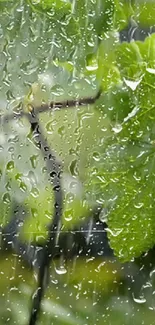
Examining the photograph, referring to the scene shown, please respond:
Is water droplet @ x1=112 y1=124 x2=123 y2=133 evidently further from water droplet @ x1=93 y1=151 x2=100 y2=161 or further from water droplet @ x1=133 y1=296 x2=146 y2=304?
water droplet @ x1=133 y1=296 x2=146 y2=304

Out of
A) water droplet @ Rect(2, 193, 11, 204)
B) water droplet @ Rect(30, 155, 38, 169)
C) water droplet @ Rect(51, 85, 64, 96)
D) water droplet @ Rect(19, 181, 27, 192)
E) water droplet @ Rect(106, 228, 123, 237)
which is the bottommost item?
water droplet @ Rect(106, 228, 123, 237)

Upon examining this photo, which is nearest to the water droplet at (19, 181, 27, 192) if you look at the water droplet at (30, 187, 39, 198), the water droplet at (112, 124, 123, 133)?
the water droplet at (30, 187, 39, 198)

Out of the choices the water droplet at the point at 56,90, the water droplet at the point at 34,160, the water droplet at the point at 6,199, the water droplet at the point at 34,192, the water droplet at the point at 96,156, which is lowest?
the water droplet at the point at 6,199

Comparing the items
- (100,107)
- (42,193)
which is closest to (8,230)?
(42,193)

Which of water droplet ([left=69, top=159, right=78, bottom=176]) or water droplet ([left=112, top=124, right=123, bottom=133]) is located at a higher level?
water droplet ([left=112, top=124, right=123, bottom=133])

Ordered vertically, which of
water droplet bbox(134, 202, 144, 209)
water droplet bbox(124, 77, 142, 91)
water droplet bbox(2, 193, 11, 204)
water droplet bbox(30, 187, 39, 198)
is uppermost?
water droplet bbox(124, 77, 142, 91)

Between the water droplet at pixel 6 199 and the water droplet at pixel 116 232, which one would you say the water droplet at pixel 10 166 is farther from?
the water droplet at pixel 116 232

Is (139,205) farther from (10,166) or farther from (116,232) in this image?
(10,166)

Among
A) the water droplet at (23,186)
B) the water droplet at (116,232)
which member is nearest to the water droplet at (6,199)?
the water droplet at (23,186)

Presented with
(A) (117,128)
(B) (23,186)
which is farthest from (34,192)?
(A) (117,128)

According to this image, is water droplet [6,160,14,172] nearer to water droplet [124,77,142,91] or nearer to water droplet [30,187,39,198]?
water droplet [30,187,39,198]

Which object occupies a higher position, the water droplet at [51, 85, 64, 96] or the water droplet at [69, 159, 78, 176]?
the water droplet at [51, 85, 64, 96]

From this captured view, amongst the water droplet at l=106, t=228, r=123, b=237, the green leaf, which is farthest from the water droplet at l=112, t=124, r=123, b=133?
the water droplet at l=106, t=228, r=123, b=237
